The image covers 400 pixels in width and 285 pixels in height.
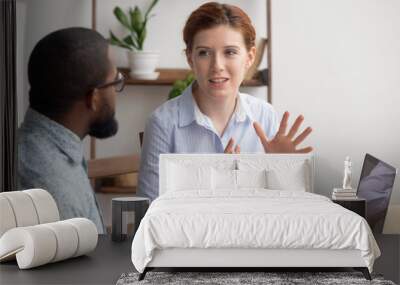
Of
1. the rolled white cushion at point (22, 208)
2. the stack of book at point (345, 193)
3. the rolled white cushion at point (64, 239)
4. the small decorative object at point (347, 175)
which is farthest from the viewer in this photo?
the small decorative object at point (347, 175)

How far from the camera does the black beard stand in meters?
7.35

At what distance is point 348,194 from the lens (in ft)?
22.0

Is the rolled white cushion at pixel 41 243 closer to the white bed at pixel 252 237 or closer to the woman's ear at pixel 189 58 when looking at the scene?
the white bed at pixel 252 237

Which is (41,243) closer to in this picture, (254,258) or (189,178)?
(254,258)

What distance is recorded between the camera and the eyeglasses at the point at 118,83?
7316 mm

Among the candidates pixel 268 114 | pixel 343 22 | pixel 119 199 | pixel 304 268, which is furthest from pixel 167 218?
pixel 343 22

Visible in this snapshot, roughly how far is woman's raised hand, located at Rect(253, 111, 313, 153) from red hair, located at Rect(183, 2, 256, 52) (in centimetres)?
76

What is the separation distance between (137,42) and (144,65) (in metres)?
0.22

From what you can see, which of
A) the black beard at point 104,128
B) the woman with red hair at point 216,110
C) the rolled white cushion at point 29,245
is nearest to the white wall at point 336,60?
the woman with red hair at point 216,110

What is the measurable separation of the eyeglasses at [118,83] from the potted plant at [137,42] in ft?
0.37

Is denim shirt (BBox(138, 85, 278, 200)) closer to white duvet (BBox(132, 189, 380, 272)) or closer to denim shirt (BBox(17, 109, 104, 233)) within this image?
denim shirt (BBox(17, 109, 104, 233))

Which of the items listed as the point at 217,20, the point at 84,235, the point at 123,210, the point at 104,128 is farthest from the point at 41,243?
the point at 217,20

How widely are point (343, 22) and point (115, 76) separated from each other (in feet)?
7.01

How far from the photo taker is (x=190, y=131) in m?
Result: 7.16
